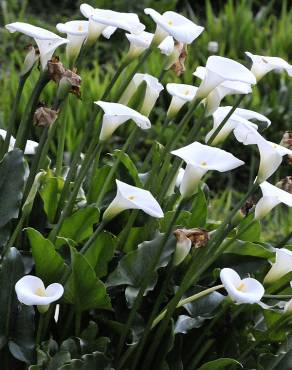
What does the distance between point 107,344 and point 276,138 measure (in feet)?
6.29

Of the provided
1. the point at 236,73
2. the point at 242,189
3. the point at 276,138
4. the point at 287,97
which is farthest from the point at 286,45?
the point at 236,73

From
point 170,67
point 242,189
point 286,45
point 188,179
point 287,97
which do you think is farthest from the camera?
point 286,45

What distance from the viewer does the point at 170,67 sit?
1197 mm

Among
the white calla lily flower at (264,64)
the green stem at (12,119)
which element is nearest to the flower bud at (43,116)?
the green stem at (12,119)

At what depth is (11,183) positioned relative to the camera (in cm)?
109

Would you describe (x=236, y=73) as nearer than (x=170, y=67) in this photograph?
Yes

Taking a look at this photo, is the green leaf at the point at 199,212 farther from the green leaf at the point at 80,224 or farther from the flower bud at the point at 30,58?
the flower bud at the point at 30,58

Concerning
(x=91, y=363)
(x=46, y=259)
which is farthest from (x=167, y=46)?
(x=91, y=363)

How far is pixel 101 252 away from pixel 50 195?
13cm

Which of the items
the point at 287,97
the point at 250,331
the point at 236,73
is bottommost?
the point at 287,97

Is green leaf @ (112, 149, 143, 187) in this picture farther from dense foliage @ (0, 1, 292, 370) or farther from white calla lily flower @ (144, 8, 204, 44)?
white calla lily flower @ (144, 8, 204, 44)

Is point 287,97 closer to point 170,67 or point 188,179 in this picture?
point 170,67

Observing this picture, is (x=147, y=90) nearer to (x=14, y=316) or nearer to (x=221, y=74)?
(x=221, y=74)

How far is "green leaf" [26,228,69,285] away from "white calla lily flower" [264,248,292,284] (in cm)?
27
